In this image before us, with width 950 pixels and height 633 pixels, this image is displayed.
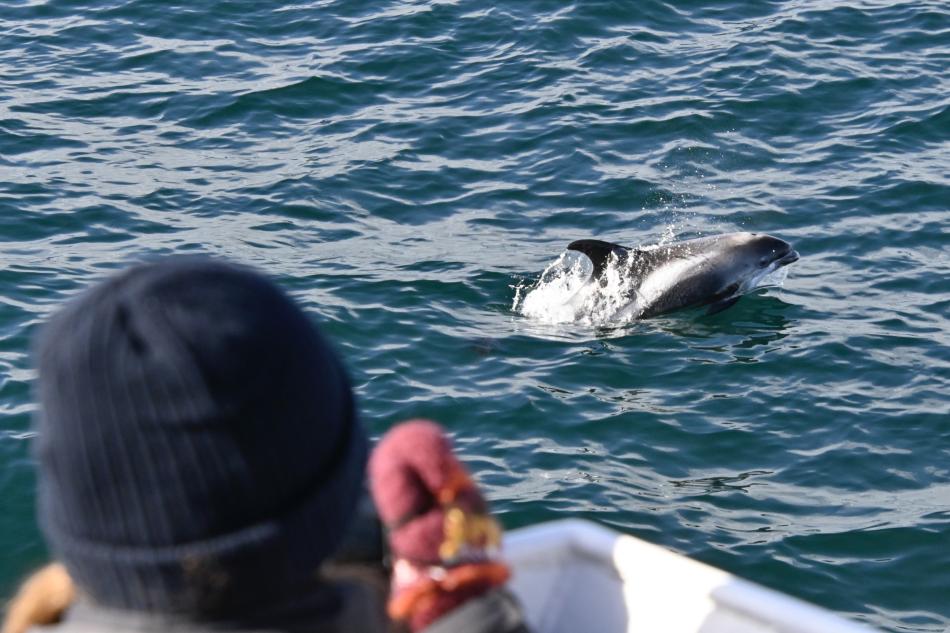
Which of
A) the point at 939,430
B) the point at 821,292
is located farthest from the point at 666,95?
the point at 939,430

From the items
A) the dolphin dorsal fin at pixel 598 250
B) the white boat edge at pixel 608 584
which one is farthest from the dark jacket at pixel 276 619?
the dolphin dorsal fin at pixel 598 250

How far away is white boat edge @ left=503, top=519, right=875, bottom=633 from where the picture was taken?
14.4 ft

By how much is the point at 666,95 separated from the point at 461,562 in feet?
43.4

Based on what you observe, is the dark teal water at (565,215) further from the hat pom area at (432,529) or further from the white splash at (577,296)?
the hat pom area at (432,529)

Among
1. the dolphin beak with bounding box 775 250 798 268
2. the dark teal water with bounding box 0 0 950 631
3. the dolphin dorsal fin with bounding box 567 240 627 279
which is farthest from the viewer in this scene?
the dolphin beak with bounding box 775 250 798 268

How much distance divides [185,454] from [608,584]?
110 inches

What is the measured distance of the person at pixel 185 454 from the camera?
207 cm

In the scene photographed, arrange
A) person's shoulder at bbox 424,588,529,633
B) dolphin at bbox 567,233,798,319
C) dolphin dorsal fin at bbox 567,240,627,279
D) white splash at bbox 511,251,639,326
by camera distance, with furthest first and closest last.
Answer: dolphin at bbox 567,233,798,319, white splash at bbox 511,251,639,326, dolphin dorsal fin at bbox 567,240,627,279, person's shoulder at bbox 424,588,529,633

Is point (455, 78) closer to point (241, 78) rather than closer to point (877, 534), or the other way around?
point (241, 78)

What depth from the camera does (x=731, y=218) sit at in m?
13.0

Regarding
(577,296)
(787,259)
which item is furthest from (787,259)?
(577,296)

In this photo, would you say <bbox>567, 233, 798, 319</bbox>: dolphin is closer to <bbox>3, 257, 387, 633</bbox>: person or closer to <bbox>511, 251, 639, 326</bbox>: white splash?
<bbox>511, 251, 639, 326</bbox>: white splash

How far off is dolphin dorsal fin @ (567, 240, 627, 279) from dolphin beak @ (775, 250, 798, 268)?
56.4 inches

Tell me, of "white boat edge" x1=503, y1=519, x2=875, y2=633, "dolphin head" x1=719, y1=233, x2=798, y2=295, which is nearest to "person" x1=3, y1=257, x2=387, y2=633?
"white boat edge" x1=503, y1=519, x2=875, y2=633
